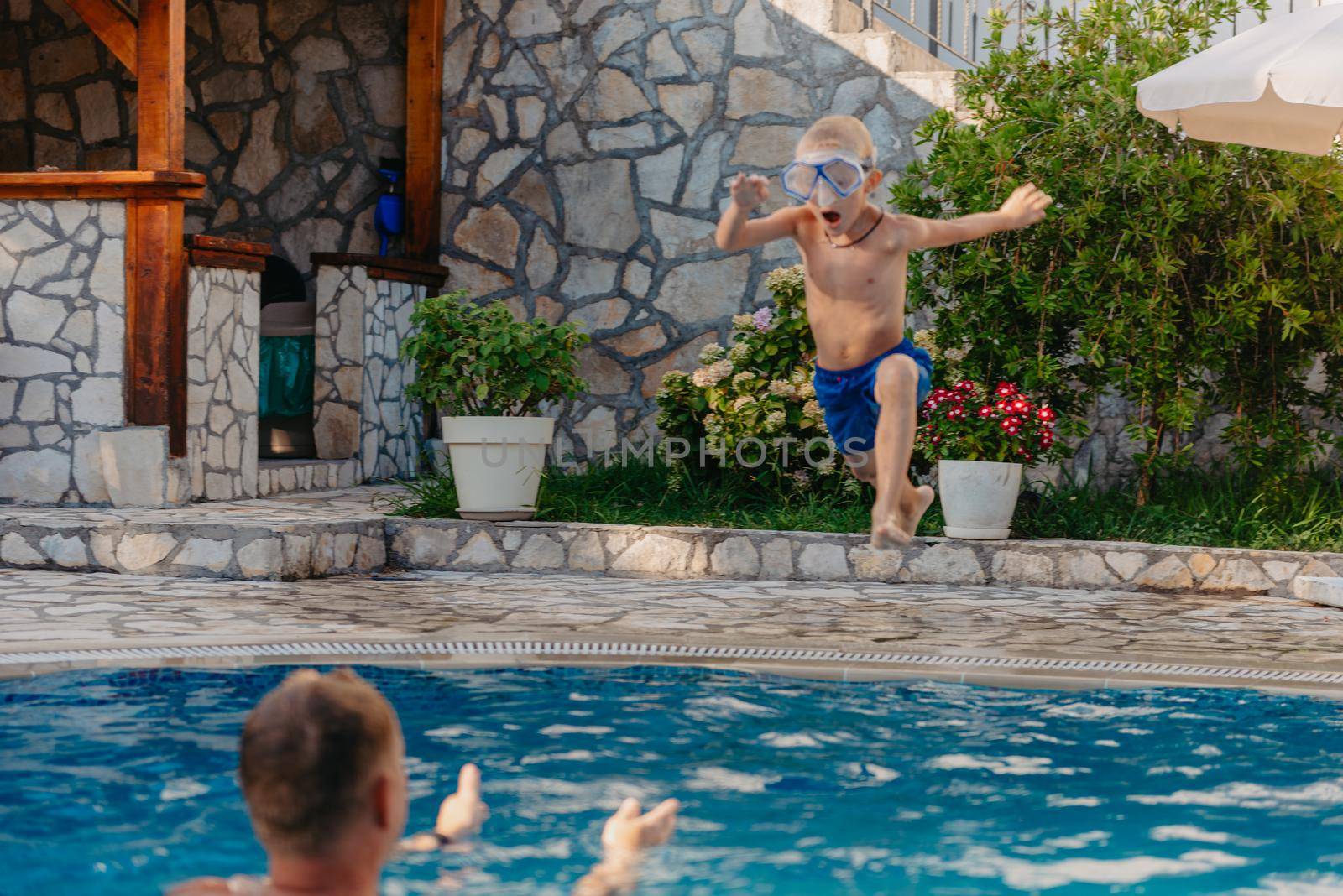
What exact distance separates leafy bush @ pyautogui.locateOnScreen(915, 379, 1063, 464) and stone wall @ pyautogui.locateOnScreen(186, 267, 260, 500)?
4388mm

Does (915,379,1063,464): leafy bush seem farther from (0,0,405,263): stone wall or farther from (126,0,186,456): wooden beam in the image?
(0,0,405,263): stone wall

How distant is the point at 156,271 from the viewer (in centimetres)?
899

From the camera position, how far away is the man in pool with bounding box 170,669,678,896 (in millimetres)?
2004

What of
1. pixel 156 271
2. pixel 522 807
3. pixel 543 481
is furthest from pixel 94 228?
pixel 522 807

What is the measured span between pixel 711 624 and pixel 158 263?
4.43m

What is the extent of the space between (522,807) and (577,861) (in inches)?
16.7

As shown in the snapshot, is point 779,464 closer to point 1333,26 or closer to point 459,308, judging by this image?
point 459,308

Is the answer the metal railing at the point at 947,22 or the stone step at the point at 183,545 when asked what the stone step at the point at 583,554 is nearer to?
the stone step at the point at 183,545

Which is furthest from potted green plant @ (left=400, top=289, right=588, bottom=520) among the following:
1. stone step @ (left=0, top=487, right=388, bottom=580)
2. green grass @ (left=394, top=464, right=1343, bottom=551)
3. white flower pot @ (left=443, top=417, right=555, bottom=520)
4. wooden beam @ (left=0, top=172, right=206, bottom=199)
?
wooden beam @ (left=0, top=172, right=206, bottom=199)

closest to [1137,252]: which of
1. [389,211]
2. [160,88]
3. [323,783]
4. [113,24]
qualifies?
[389,211]

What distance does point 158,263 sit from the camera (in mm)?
8984

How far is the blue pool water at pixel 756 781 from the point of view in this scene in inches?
152

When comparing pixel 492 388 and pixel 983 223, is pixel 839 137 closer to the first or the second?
pixel 983 223

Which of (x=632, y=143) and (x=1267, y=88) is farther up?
(x=632, y=143)
